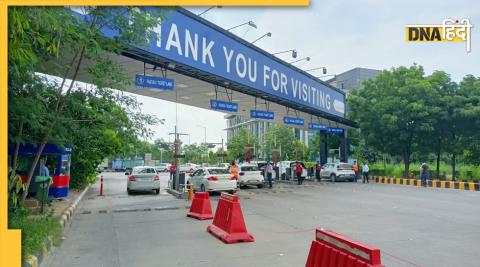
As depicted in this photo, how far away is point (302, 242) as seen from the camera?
860 centimetres

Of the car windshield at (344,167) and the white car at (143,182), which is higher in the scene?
the car windshield at (344,167)

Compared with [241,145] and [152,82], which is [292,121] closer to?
[152,82]

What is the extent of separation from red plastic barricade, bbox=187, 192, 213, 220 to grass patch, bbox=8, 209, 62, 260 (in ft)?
13.1

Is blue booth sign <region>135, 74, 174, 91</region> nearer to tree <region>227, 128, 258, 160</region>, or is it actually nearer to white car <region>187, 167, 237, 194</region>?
white car <region>187, 167, 237, 194</region>

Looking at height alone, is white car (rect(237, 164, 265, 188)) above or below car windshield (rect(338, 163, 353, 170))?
below

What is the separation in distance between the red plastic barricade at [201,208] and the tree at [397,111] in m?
21.2

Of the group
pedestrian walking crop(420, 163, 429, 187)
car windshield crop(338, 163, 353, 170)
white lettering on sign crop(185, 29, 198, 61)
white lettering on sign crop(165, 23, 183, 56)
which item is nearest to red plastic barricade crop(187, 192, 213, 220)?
white lettering on sign crop(165, 23, 183, 56)

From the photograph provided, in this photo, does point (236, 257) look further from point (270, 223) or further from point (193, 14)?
point (193, 14)

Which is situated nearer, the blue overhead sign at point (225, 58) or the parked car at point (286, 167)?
the blue overhead sign at point (225, 58)

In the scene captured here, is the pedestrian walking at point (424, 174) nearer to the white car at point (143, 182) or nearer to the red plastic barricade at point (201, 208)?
the white car at point (143, 182)

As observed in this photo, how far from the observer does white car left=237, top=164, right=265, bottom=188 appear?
2425 centimetres

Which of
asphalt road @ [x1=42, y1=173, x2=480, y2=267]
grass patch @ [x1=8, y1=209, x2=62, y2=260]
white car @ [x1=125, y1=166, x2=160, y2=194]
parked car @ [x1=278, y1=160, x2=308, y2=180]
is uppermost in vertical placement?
parked car @ [x1=278, y1=160, x2=308, y2=180]

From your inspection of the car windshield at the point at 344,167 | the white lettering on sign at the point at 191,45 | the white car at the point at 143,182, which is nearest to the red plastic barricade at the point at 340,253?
the white lettering on sign at the point at 191,45

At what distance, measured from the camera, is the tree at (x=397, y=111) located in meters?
29.5
